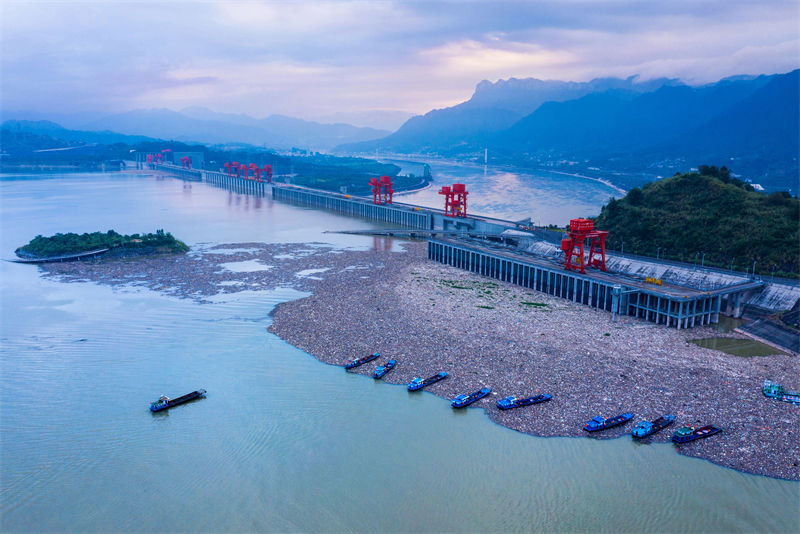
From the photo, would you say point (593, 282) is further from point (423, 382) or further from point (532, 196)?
point (532, 196)

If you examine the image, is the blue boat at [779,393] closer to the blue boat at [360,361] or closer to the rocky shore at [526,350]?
the rocky shore at [526,350]

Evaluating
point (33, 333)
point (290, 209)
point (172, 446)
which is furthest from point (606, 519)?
point (290, 209)

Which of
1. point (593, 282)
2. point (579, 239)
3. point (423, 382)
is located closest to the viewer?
point (423, 382)

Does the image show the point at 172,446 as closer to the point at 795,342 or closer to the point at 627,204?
the point at 795,342

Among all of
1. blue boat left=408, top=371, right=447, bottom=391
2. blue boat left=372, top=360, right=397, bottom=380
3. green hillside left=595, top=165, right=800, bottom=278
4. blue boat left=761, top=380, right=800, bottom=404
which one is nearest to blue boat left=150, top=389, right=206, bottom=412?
blue boat left=372, top=360, right=397, bottom=380

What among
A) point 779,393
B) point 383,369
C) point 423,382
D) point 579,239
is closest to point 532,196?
point 579,239

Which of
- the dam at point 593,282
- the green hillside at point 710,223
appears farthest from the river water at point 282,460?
the green hillside at point 710,223
